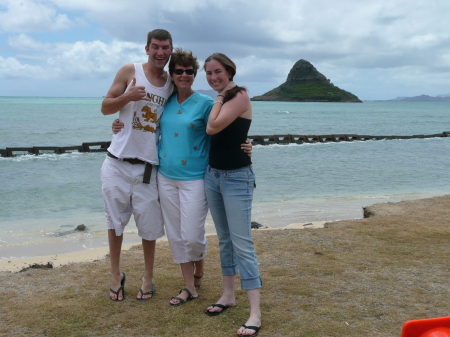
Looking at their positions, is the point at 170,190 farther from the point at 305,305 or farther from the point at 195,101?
the point at 305,305

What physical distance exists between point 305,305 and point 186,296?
1.06m

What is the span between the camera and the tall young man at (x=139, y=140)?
12.6 ft

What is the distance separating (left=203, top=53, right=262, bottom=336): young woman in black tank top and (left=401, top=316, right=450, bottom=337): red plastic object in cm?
146

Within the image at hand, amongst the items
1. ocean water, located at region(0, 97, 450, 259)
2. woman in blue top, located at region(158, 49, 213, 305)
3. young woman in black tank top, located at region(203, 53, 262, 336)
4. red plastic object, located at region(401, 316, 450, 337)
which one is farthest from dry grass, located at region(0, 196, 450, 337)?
ocean water, located at region(0, 97, 450, 259)

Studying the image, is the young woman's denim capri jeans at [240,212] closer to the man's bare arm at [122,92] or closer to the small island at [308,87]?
the man's bare arm at [122,92]

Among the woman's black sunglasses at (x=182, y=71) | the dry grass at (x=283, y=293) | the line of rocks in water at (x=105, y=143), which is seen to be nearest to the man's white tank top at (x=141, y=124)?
the woman's black sunglasses at (x=182, y=71)

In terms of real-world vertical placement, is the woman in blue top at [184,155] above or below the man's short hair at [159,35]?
below

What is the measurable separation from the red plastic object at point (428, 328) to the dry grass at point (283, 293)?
126cm

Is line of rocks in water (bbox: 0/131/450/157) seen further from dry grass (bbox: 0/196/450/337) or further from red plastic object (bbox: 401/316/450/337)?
red plastic object (bbox: 401/316/450/337)

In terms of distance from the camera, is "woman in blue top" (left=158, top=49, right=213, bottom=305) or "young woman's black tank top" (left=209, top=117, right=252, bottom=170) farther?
"woman in blue top" (left=158, top=49, right=213, bottom=305)

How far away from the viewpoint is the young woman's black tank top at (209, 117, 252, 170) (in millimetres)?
3467

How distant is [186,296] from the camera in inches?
162

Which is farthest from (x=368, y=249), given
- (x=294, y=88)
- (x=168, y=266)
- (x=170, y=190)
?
(x=294, y=88)

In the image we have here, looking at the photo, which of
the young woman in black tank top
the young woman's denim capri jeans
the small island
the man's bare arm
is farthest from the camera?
the small island
